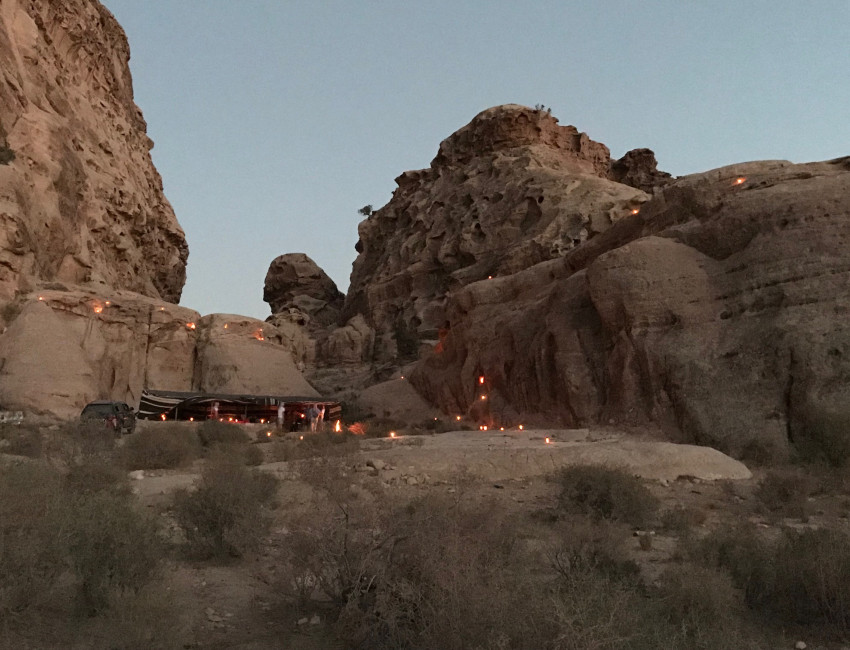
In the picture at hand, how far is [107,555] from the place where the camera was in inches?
199

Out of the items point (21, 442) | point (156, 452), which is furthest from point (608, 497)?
point (21, 442)

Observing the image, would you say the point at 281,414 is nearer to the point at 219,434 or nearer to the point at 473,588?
the point at 219,434

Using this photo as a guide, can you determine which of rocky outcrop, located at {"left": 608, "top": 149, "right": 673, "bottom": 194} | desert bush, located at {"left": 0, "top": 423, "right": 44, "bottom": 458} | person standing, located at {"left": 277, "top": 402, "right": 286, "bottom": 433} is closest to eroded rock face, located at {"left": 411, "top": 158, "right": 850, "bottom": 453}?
person standing, located at {"left": 277, "top": 402, "right": 286, "bottom": 433}

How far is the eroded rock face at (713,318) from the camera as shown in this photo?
14.9m

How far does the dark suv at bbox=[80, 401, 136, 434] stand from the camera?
18.8 m

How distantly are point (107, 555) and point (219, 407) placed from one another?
24.4 metres

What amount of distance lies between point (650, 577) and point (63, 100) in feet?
135

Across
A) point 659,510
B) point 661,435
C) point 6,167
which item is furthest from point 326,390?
point 659,510

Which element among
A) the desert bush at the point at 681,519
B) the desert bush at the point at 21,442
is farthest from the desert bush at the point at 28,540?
the desert bush at the point at 21,442

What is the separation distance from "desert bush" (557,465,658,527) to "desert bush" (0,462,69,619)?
6.10 metres

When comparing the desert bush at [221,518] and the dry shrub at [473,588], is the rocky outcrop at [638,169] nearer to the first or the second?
the desert bush at [221,518]

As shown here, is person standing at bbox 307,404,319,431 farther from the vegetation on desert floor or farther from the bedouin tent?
the vegetation on desert floor

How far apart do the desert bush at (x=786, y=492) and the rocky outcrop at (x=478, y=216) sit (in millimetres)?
29989

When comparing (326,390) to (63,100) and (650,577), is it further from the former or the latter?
(650,577)
